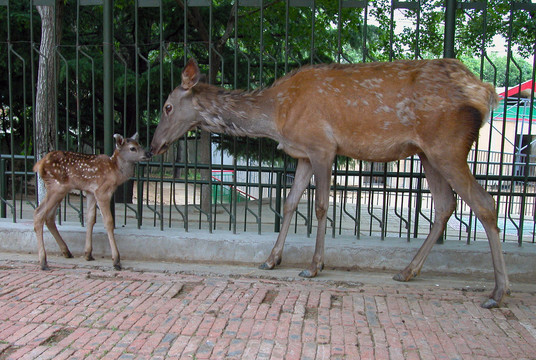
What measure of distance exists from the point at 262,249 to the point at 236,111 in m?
1.78

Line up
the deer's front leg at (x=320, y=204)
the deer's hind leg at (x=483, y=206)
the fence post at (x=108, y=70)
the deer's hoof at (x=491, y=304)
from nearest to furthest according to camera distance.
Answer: the deer's hoof at (x=491, y=304) < the deer's hind leg at (x=483, y=206) < the deer's front leg at (x=320, y=204) < the fence post at (x=108, y=70)

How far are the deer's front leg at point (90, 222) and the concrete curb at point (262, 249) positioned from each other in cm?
26

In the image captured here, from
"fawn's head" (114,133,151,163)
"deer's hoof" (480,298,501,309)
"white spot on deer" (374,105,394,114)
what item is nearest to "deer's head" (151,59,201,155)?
"fawn's head" (114,133,151,163)

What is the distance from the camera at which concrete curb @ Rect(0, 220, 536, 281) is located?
596cm

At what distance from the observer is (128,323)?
4312mm

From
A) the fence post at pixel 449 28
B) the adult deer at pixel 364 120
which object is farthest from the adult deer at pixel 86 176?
the fence post at pixel 449 28

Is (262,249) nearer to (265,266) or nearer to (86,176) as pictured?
(265,266)

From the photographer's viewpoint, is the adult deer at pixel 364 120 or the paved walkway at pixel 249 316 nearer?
the paved walkway at pixel 249 316

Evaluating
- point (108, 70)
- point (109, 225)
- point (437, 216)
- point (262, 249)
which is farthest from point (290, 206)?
point (108, 70)

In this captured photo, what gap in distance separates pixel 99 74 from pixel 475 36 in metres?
9.25

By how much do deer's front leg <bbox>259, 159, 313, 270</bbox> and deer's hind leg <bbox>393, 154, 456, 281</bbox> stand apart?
1.36 meters

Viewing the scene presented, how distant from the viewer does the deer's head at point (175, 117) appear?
6.04 meters

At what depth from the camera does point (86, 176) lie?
237 inches

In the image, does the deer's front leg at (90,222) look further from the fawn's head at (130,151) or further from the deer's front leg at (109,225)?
the fawn's head at (130,151)
